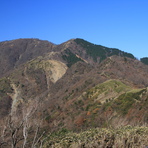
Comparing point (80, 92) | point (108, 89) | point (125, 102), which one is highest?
point (108, 89)

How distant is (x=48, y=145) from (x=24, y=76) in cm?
11709

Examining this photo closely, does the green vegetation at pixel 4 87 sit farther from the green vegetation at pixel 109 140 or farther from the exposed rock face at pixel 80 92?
the green vegetation at pixel 109 140

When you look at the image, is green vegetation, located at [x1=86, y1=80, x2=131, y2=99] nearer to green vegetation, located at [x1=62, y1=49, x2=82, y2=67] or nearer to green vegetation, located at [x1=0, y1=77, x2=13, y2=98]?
green vegetation, located at [x1=0, y1=77, x2=13, y2=98]

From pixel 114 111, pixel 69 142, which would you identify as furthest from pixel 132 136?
pixel 114 111

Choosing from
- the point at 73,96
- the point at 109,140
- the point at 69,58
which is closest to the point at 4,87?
the point at 73,96

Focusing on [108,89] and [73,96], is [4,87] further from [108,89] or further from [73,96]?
[108,89]

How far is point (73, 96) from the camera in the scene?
70.1 m

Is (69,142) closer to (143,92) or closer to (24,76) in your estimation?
(143,92)

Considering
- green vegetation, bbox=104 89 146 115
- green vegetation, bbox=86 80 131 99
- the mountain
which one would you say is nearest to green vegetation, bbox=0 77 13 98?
the mountain

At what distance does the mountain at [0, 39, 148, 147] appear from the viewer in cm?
1159

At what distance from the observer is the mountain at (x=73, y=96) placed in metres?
11.6

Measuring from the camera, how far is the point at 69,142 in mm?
10820

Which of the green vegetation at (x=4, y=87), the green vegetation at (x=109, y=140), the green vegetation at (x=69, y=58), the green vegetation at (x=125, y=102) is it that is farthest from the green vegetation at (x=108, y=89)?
the green vegetation at (x=69, y=58)

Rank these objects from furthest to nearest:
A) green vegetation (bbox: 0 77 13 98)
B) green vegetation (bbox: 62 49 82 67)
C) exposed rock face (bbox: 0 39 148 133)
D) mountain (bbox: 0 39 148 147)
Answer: green vegetation (bbox: 62 49 82 67), green vegetation (bbox: 0 77 13 98), exposed rock face (bbox: 0 39 148 133), mountain (bbox: 0 39 148 147)
